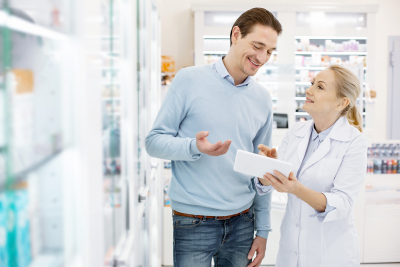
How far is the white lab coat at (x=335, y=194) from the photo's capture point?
1.54m

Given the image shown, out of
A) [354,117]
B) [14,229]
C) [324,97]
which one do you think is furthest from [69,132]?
[354,117]

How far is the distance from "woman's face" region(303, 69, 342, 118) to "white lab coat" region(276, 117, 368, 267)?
0.27 feet

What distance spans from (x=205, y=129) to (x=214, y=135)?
5 cm

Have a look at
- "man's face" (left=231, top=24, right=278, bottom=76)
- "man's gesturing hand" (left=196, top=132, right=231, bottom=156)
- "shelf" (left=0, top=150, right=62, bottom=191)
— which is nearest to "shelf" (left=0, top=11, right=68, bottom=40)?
"shelf" (left=0, top=150, right=62, bottom=191)

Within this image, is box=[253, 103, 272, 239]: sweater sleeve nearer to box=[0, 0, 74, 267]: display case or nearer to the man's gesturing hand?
the man's gesturing hand

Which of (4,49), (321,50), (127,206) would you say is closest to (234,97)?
(127,206)

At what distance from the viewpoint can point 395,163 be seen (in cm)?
359

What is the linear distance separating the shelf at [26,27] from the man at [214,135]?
34.3 inches

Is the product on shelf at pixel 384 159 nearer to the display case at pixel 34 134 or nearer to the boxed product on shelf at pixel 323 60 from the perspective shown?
the boxed product on shelf at pixel 323 60

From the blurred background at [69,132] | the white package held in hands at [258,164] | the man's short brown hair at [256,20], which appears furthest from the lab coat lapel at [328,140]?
the blurred background at [69,132]

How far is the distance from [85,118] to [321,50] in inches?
164

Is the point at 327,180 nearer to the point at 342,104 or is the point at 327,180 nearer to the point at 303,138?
the point at 303,138

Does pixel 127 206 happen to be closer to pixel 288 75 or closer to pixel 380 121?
pixel 288 75

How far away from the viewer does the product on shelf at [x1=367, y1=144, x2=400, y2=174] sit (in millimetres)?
3596
